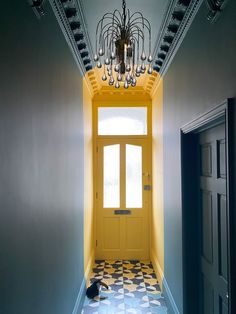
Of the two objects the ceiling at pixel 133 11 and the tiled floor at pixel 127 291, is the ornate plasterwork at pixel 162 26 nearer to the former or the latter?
the ceiling at pixel 133 11

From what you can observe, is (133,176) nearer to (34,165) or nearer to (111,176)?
(111,176)

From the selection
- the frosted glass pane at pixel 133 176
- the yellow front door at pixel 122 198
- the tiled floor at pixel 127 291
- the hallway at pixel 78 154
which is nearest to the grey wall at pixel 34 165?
the hallway at pixel 78 154

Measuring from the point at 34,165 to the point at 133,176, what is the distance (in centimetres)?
399

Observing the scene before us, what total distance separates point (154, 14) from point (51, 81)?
139cm


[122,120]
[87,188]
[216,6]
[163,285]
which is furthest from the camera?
[122,120]

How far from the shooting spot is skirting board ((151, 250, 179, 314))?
335 cm

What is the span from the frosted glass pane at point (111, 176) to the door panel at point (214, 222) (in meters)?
3.13

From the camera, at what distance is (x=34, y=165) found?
1816 millimetres

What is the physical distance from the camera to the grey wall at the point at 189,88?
1.75 meters

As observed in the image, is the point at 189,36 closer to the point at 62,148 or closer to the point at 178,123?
the point at 178,123

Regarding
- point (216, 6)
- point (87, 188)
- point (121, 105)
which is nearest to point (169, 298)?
point (87, 188)

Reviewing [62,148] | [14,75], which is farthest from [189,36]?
[14,75]

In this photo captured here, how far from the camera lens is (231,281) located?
64.3 inches

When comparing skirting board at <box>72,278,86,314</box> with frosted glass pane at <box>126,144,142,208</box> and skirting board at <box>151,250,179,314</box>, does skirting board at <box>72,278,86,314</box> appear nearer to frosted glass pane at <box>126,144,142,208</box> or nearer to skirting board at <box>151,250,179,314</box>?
skirting board at <box>151,250,179,314</box>
